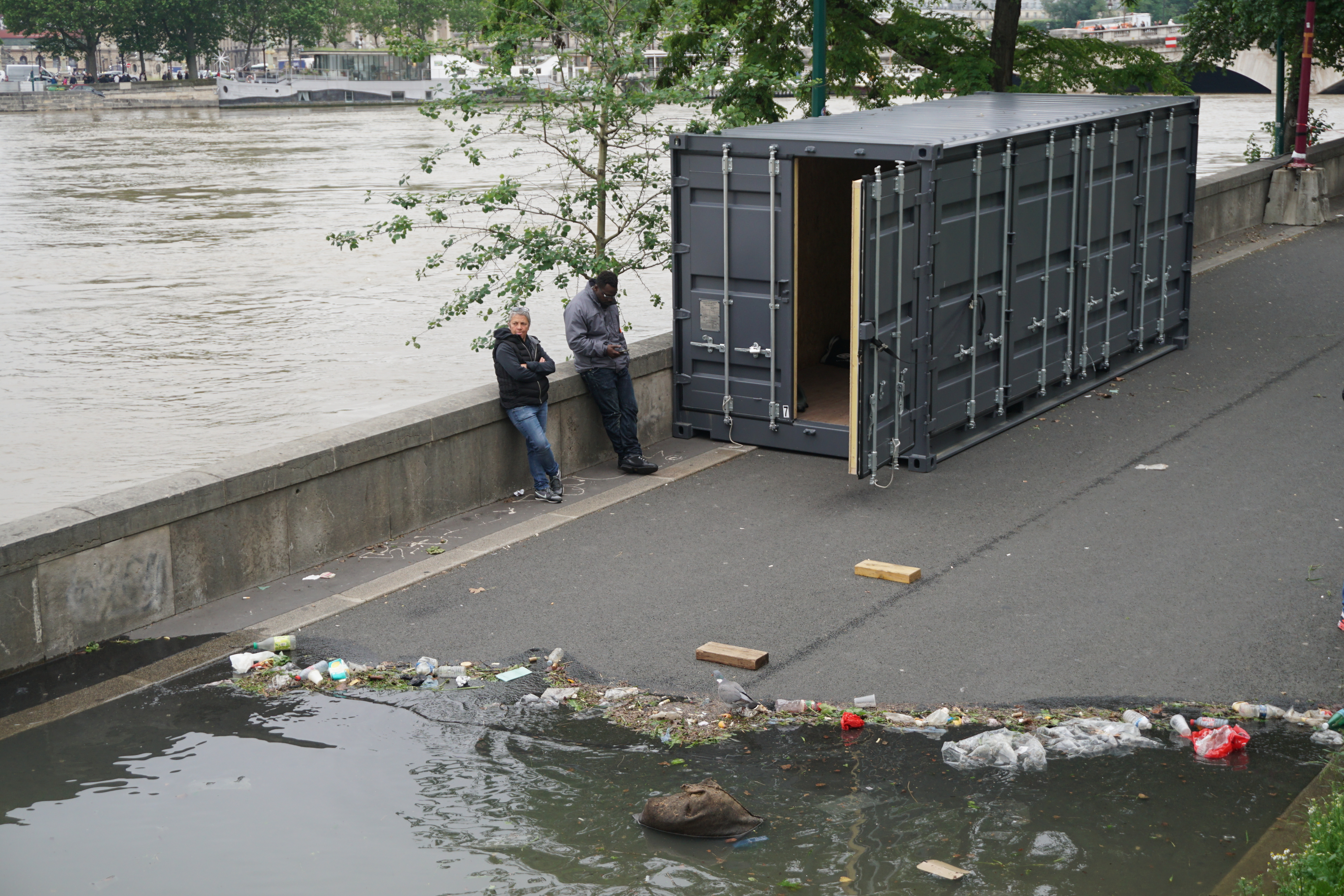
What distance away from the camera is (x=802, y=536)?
9.34m

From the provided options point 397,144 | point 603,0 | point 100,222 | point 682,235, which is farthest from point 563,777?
point 397,144

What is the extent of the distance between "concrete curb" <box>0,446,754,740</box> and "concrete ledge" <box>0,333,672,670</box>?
0.46m

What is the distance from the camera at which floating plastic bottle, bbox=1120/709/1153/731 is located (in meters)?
6.48

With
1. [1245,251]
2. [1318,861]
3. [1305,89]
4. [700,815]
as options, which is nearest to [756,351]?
[700,815]

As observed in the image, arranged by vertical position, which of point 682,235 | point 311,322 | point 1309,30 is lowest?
point 311,322

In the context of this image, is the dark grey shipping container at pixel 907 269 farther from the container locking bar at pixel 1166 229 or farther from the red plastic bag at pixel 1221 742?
the red plastic bag at pixel 1221 742

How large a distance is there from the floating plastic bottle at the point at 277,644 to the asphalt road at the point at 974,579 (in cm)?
17

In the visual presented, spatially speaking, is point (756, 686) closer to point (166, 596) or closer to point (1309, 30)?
point (166, 596)

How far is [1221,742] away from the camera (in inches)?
245

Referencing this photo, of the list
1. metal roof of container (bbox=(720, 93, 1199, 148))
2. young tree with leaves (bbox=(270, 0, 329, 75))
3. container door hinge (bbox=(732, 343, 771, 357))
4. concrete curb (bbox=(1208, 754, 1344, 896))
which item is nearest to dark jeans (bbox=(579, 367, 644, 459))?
container door hinge (bbox=(732, 343, 771, 357))

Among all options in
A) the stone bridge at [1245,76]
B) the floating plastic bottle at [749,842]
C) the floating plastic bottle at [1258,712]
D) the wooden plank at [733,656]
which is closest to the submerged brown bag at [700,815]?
the floating plastic bottle at [749,842]

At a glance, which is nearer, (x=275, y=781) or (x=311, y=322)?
(x=275, y=781)

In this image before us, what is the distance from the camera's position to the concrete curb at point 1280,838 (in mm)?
4914

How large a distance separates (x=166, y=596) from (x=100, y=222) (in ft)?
104
